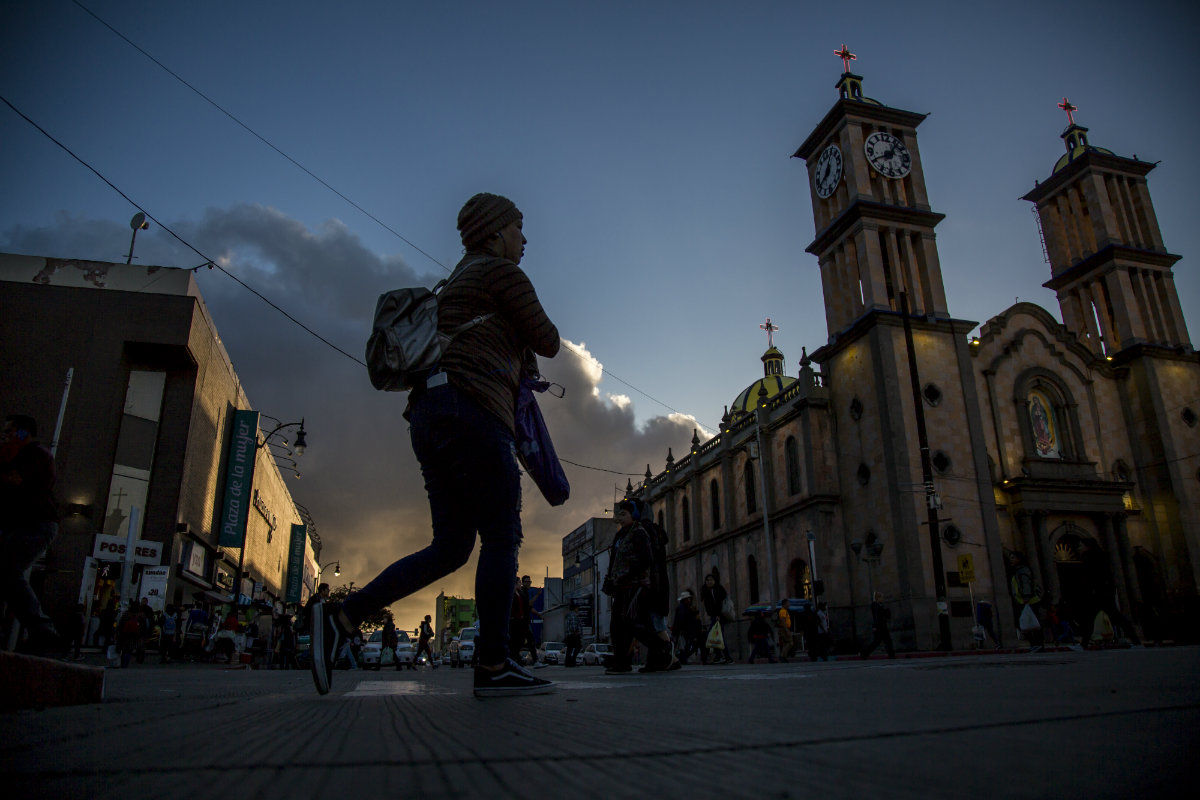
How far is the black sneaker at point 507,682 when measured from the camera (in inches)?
111

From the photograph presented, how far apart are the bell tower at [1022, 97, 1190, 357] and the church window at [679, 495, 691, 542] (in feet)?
69.9

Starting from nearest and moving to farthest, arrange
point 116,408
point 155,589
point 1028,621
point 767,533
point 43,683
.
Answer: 1. point 43,683
2. point 1028,621
3. point 155,589
4. point 116,408
5. point 767,533

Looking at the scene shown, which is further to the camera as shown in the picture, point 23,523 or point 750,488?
point 750,488

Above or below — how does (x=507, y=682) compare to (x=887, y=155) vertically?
below

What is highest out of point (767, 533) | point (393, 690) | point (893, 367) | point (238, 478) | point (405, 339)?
point (893, 367)

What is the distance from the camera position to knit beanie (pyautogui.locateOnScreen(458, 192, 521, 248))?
11.8ft

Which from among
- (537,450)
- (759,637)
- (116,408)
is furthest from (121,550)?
(537,450)

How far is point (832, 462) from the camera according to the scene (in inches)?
1179

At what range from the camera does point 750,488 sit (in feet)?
118

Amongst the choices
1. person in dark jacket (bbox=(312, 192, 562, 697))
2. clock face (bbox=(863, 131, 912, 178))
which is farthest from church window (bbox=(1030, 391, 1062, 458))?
person in dark jacket (bbox=(312, 192, 562, 697))

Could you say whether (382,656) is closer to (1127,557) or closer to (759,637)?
(759,637)

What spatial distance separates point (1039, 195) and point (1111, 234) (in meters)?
4.61

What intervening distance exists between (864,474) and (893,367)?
419cm

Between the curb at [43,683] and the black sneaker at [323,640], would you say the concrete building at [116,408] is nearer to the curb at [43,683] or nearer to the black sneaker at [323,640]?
the black sneaker at [323,640]
